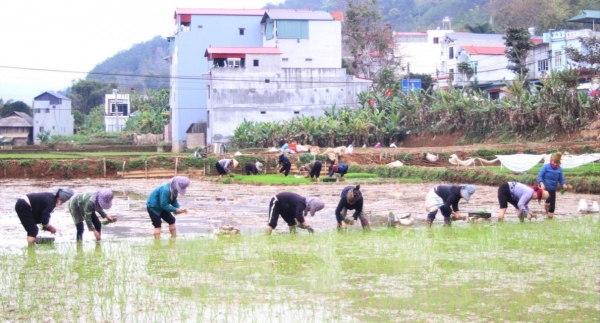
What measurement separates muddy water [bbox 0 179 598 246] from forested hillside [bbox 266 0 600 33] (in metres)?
49.4

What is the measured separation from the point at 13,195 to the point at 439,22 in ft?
356

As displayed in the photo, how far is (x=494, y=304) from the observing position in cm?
961

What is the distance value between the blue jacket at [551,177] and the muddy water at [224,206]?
1.26m

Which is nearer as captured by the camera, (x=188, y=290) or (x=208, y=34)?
(x=188, y=290)

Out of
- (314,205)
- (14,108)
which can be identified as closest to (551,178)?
(314,205)

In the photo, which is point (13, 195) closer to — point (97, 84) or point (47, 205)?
point (47, 205)

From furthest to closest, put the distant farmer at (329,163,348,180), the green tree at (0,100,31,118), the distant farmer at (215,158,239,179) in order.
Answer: the green tree at (0,100,31,118), the distant farmer at (215,158,239,179), the distant farmer at (329,163,348,180)

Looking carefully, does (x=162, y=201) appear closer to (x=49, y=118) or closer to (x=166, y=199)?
(x=166, y=199)

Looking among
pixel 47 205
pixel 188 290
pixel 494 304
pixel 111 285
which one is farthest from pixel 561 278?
pixel 47 205

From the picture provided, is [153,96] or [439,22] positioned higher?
[439,22]

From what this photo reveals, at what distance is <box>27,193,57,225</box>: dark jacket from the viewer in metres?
14.7

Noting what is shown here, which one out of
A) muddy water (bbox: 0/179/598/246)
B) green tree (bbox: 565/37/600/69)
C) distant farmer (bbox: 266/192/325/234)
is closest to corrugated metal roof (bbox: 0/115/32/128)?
muddy water (bbox: 0/179/598/246)

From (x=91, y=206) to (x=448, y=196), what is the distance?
22.7 ft

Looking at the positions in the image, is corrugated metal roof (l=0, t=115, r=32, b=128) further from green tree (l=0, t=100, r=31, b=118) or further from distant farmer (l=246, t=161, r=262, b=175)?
distant farmer (l=246, t=161, r=262, b=175)
